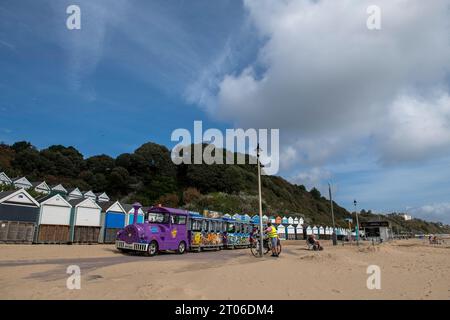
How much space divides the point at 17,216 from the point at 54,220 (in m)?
3.06

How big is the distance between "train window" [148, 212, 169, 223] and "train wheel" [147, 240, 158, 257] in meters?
1.42

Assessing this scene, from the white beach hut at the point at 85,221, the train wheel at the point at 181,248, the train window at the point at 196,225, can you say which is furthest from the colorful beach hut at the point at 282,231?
the train wheel at the point at 181,248

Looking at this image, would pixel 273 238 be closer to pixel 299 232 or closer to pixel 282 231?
pixel 282 231

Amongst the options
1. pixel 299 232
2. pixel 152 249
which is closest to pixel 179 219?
pixel 152 249

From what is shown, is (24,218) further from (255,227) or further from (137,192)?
(137,192)

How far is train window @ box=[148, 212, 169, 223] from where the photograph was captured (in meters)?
20.2

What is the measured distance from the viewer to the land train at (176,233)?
19.0 m

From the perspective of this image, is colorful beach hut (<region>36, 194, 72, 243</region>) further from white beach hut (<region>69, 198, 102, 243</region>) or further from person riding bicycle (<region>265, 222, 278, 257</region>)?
person riding bicycle (<region>265, 222, 278, 257</region>)

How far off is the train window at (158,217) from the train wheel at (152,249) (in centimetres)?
142

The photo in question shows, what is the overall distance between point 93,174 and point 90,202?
5138 cm

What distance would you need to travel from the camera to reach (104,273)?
10.7m

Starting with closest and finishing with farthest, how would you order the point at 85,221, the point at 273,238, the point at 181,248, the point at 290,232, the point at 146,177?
the point at 273,238, the point at 181,248, the point at 85,221, the point at 290,232, the point at 146,177

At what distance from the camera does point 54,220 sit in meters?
28.3
